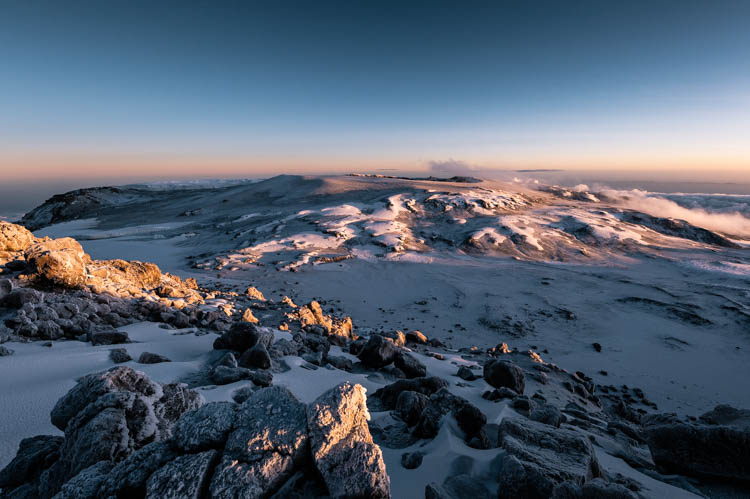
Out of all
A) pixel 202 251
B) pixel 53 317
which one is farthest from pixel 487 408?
pixel 202 251

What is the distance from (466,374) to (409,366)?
120cm

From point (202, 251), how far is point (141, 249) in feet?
13.8

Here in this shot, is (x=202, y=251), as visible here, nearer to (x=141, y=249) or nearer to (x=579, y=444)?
(x=141, y=249)

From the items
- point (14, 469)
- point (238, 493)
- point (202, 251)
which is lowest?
point (202, 251)

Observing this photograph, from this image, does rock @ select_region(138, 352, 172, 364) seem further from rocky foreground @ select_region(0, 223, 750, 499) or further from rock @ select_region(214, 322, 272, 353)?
rock @ select_region(214, 322, 272, 353)

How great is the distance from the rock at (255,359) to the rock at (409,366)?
2.69 m

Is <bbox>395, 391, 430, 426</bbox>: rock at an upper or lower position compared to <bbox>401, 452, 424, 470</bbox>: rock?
lower

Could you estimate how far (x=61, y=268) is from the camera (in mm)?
6898

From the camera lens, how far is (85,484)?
1.89 metres

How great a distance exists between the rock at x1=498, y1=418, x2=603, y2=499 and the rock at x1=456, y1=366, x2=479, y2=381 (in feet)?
10.7

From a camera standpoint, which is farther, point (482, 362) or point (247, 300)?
point (247, 300)

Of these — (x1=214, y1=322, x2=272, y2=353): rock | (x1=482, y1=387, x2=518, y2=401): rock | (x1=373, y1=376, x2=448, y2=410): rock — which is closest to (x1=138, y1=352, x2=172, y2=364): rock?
(x1=214, y1=322, x2=272, y2=353): rock

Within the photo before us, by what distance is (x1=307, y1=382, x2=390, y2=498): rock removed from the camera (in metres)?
1.98

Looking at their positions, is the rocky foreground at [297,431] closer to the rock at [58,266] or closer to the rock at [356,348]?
the rock at [58,266]
